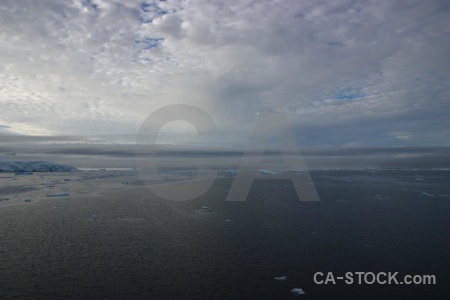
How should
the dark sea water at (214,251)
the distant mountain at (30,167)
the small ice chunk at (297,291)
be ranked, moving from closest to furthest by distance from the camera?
the small ice chunk at (297,291) → the dark sea water at (214,251) → the distant mountain at (30,167)

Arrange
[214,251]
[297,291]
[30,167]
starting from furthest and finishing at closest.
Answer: [30,167] → [214,251] → [297,291]

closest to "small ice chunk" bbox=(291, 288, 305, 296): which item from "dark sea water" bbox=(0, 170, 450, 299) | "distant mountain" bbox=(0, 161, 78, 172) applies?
"dark sea water" bbox=(0, 170, 450, 299)

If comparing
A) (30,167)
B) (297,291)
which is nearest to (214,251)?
(297,291)

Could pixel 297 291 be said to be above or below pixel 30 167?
above

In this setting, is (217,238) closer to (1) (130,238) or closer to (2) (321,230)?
(1) (130,238)

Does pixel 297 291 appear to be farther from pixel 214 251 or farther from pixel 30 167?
pixel 30 167

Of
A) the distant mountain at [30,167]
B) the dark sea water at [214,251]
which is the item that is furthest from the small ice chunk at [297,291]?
the distant mountain at [30,167]

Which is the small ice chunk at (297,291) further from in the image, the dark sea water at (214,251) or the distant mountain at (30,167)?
the distant mountain at (30,167)
